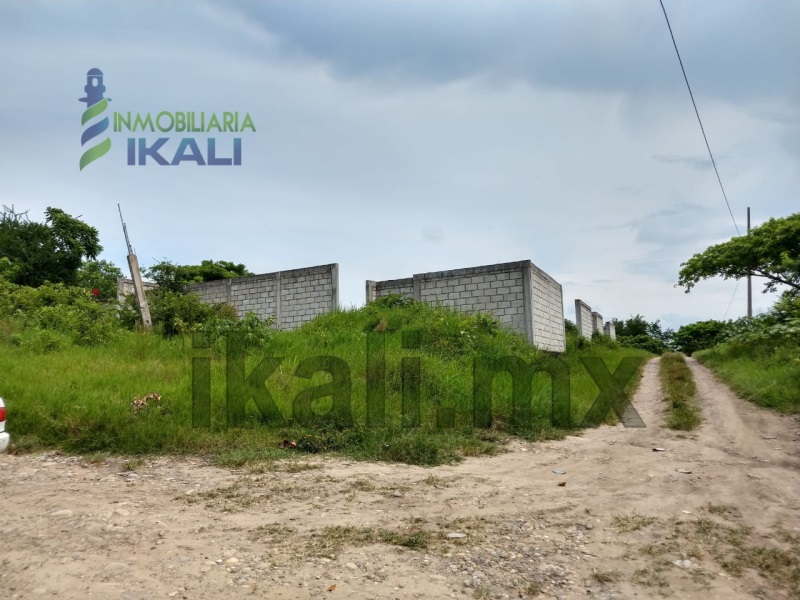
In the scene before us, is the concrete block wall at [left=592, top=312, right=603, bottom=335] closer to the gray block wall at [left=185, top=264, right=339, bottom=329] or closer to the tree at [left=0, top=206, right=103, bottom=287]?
the gray block wall at [left=185, top=264, right=339, bottom=329]

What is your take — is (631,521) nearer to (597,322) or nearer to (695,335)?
(597,322)

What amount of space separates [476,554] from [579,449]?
3659 millimetres

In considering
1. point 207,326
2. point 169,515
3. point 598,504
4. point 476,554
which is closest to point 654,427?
point 598,504

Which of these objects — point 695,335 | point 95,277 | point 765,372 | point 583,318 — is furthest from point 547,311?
point 695,335

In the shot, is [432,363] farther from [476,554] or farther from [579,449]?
[476,554]

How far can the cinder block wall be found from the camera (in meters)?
21.4

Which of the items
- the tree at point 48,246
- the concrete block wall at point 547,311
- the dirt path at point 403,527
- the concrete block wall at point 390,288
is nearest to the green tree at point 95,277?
the tree at point 48,246

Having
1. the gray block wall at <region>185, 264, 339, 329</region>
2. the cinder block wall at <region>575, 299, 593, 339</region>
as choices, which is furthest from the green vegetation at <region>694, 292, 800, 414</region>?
the gray block wall at <region>185, 264, 339, 329</region>

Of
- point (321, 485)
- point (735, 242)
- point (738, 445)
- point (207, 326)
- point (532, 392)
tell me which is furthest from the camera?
point (735, 242)

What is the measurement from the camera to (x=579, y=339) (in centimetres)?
1875

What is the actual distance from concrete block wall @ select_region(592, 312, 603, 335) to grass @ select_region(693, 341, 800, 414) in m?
9.90

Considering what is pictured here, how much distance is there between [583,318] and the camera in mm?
22062

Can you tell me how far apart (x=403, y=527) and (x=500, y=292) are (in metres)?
9.05

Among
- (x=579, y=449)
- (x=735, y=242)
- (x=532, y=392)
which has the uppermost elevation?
(x=735, y=242)
